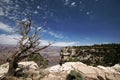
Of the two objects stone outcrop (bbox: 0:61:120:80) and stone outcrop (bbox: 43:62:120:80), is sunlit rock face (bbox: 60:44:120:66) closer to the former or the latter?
stone outcrop (bbox: 43:62:120:80)

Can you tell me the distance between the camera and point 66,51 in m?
96.4

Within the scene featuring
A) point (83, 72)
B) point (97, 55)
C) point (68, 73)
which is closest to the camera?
point (68, 73)

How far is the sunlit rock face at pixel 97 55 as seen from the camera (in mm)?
71750

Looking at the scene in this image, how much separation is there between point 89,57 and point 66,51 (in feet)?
64.7

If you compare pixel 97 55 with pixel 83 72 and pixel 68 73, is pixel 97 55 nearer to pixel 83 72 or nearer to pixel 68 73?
pixel 83 72

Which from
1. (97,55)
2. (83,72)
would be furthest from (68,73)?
(97,55)

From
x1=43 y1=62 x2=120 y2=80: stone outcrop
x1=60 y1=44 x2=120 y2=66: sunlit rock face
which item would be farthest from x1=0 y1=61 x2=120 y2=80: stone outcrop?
x1=60 y1=44 x2=120 y2=66: sunlit rock face

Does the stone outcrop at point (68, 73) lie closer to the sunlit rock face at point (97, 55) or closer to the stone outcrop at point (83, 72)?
the stone outcrop at point (83, 72)

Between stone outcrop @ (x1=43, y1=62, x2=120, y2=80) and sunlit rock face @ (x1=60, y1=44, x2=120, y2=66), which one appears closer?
stone outcrop @ (x1=43, y1=62, x2=120, y2=80)

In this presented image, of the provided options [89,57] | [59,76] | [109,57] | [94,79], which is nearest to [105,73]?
[94,79]

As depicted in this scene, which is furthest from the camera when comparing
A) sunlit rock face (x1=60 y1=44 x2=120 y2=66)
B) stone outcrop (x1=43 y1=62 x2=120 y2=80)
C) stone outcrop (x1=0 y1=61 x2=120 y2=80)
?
sunlit rock face (x1=60 y1=44 x2=120 y2=66)

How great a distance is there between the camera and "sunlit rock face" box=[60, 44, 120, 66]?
7175 centimetres

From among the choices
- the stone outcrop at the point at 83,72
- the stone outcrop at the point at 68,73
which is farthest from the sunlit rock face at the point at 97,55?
the stone outcrop at the point at 68,73

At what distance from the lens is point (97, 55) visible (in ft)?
258
